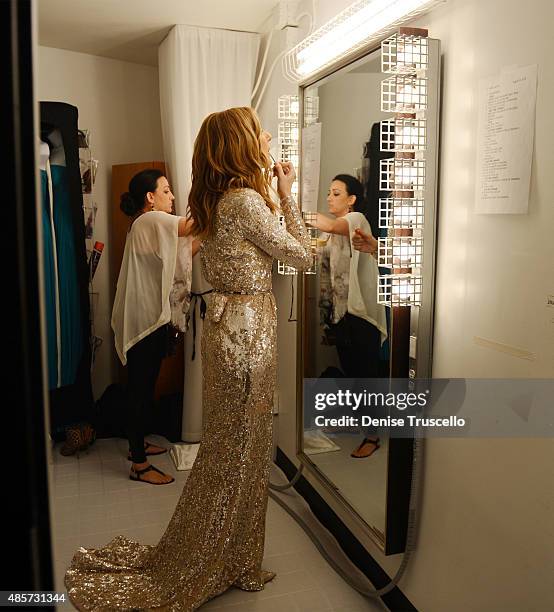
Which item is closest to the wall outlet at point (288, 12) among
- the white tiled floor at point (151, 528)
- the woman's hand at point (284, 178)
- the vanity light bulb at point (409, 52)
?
the woman's hand at point (284, 178)

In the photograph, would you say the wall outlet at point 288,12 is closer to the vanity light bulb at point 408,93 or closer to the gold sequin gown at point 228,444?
the gold sequin gown at point 228,444

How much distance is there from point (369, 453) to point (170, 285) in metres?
1.37

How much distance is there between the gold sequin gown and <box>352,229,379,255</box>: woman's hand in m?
0.18

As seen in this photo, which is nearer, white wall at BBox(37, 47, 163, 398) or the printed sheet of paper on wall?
the printed sheet of paper on wall

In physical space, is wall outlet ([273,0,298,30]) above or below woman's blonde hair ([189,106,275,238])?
above

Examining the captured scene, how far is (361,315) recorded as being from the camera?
187cm

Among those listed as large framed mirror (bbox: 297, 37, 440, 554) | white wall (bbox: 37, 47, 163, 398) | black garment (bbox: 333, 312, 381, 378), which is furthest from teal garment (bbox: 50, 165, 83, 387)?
black garment (bbox: 333, 312, 381, 378)

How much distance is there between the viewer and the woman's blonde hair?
1.74 meters

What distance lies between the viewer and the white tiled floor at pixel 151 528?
6.15 feet

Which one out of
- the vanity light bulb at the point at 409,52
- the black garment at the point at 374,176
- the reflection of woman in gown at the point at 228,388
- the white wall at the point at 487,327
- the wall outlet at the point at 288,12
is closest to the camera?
the white wall at the point at 487,327

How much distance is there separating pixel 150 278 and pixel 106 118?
1.14 m

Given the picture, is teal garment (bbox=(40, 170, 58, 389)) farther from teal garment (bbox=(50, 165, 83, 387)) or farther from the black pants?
the black pants

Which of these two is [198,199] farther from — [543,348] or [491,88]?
[543,348]

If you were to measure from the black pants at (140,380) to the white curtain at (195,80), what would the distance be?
2.16 feet
